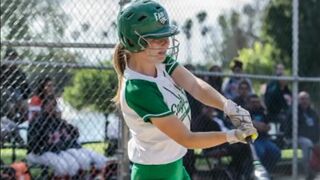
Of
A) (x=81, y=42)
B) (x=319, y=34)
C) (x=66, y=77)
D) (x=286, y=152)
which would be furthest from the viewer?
(x=319, y=34)

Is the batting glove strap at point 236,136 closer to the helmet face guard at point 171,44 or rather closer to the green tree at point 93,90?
the helmet face guard at point 171,44

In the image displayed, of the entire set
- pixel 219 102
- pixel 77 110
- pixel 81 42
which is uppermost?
pixel 219 102

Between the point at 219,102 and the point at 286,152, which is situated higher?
the point at 219,102

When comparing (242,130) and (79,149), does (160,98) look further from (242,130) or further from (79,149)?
(79,149)

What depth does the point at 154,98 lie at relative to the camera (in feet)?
11.7

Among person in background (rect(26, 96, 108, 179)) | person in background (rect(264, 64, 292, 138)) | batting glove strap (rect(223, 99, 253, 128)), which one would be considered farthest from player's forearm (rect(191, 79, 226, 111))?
person in background (rect(264, 64, 292, 138))

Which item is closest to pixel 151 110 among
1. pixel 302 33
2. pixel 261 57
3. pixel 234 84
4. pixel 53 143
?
pixel 53 143

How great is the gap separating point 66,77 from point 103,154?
0.91m

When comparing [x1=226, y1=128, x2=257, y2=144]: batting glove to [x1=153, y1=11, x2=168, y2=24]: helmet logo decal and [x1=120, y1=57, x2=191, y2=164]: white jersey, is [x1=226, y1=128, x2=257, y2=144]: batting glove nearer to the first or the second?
[x1=120, y1=57, x2=191, y2=164]: white jersey

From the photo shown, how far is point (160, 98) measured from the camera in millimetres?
3609

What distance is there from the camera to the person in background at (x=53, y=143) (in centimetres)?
688

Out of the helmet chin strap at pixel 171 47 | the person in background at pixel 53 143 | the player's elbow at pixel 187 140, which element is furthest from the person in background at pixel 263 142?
the player's elbow at pixel 187 140

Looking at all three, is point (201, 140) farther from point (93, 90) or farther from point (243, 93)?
point (243, 93)

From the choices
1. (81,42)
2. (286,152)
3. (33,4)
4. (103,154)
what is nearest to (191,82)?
(81,42)
